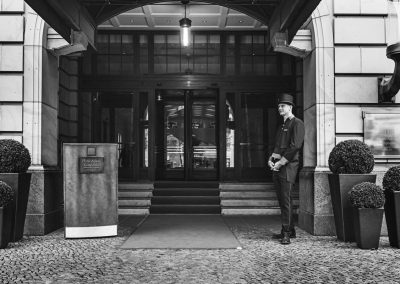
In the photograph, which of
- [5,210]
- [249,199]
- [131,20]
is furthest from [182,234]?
[131,20]

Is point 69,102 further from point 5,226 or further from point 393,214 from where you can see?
point 393,214

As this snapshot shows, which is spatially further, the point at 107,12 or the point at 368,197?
the point at 107,12

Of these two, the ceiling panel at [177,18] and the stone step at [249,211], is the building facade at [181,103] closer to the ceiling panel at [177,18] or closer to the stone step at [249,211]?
the stone step at [249,211]

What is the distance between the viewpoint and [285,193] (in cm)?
659

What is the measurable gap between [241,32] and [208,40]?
0.94 m

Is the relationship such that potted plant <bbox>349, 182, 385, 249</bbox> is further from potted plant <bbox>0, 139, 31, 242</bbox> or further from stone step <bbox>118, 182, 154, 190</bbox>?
stone step <bbox>118, 182, 154, 190</bbox>

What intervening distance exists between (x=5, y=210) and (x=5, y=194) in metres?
0.27

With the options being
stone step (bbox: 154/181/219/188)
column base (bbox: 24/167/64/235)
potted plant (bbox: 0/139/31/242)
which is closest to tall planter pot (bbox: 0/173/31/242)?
potted plant (bbox: 0/139/31/242)

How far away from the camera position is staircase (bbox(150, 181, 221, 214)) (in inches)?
403

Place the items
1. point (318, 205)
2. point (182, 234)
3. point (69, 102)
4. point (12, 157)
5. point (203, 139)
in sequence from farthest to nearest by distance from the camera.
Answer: point (203, 139) < point (69, 102) < point (318, 205) < point (182, 234) < point (12, 157)

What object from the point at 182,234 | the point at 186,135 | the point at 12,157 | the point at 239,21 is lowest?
the point at 182,234

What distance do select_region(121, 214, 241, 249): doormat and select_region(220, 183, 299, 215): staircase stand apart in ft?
2.67

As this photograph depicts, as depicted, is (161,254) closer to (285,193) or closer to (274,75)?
(285,193)

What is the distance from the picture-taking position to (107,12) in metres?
8.21
